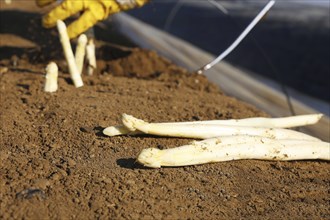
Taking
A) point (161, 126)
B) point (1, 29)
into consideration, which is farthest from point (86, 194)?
point (1, 29)

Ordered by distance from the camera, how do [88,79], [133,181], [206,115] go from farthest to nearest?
[88,79]
[206,115]
[133,181]

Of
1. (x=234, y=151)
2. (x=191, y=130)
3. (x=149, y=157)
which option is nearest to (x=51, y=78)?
(x=191, y=130)

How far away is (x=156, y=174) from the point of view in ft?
7.62

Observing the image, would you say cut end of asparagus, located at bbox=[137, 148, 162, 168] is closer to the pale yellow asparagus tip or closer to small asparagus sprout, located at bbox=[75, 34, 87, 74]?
the pale yellow asparagus tip

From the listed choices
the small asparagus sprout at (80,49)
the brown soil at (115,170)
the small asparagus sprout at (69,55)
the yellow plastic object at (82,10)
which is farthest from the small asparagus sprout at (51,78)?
the yellow plastic object at (82,10)

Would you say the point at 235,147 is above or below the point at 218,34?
above

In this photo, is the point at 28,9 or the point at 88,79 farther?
the point at 28,9

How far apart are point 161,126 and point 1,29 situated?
4057mm

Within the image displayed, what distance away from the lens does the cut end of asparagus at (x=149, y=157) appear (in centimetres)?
227

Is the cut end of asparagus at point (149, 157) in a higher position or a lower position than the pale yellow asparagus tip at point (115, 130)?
higher

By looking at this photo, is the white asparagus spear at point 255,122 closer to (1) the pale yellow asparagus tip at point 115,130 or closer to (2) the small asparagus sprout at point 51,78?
(1) the pale yellow asparagus tip at point 115,130

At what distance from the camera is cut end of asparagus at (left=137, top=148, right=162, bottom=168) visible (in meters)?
2.27

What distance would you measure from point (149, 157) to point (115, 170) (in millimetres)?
190

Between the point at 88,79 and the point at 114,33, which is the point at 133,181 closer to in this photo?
the point at 88,79
